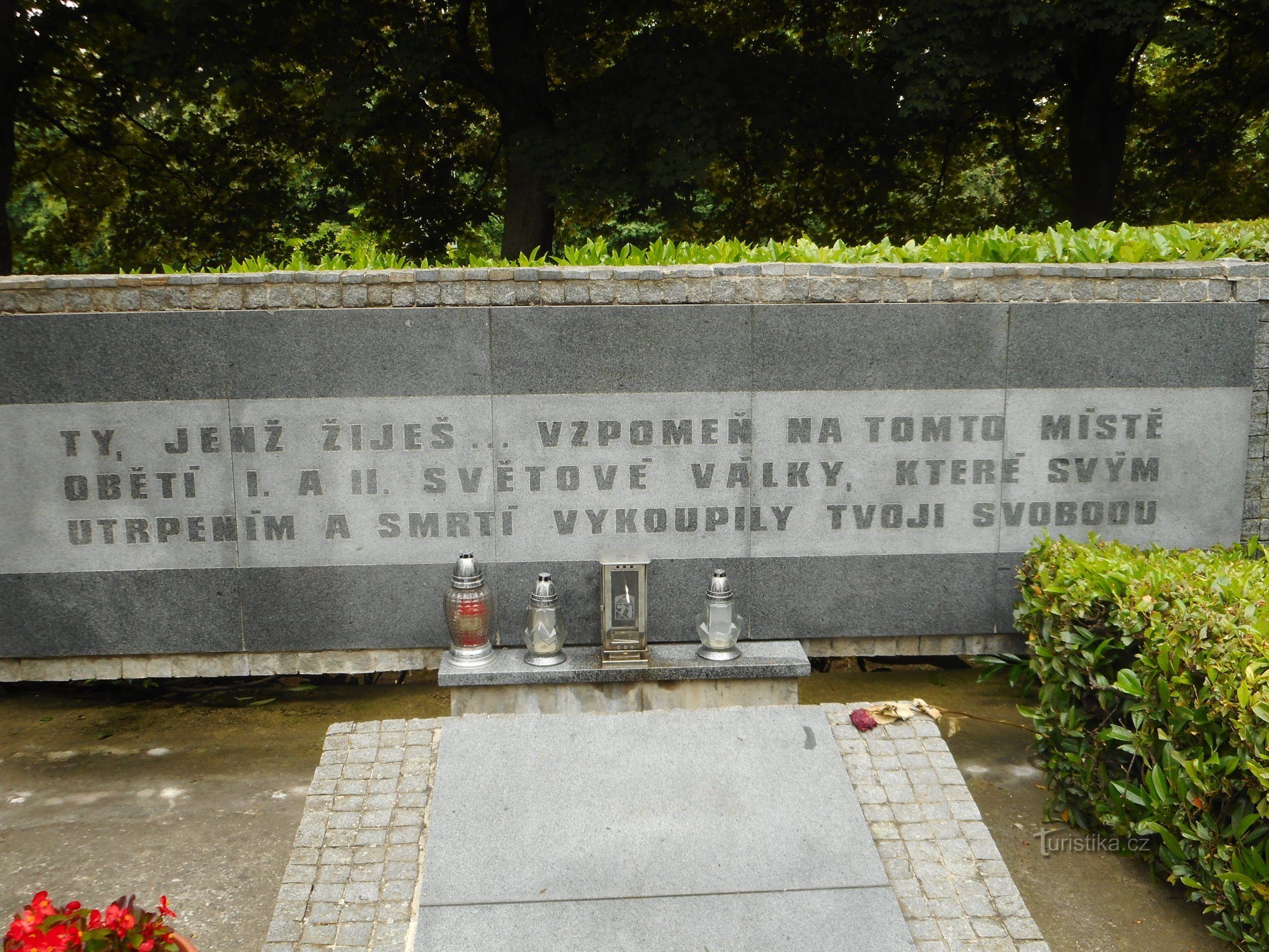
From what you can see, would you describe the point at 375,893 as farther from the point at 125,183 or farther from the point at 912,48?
the point at 125,183

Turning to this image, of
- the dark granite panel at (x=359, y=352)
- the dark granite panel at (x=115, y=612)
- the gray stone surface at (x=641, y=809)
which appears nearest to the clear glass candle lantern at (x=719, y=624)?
the dark granite panel at (x=359, y=352)

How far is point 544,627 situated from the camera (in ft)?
19.8

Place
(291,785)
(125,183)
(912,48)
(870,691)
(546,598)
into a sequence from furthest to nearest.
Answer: (125,183)
(912,48)
(870,691)
(546,598)
(291,785)

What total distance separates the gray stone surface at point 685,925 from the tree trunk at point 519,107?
11.3m

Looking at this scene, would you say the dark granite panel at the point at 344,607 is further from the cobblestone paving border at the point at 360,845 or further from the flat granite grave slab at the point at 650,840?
the flat granite grave slab at the point at 650,840

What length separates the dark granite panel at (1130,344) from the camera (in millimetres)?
6355

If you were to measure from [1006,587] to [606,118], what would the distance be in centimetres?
889

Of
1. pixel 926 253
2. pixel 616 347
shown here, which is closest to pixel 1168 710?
pixel 926 253

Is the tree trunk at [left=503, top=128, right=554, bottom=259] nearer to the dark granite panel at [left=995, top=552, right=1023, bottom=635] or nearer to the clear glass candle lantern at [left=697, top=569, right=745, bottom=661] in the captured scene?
the clear glass candle lantern at [left=697, top=569, right=745, bottom=661]

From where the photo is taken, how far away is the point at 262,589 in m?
6.41

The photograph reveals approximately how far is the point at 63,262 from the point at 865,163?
47.1ft

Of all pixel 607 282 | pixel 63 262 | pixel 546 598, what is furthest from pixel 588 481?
pixel 63 262

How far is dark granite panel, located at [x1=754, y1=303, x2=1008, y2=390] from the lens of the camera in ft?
20.6

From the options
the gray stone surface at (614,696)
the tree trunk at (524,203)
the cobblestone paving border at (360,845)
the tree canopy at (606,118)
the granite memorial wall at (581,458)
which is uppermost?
the tree canopy at (606,118)
